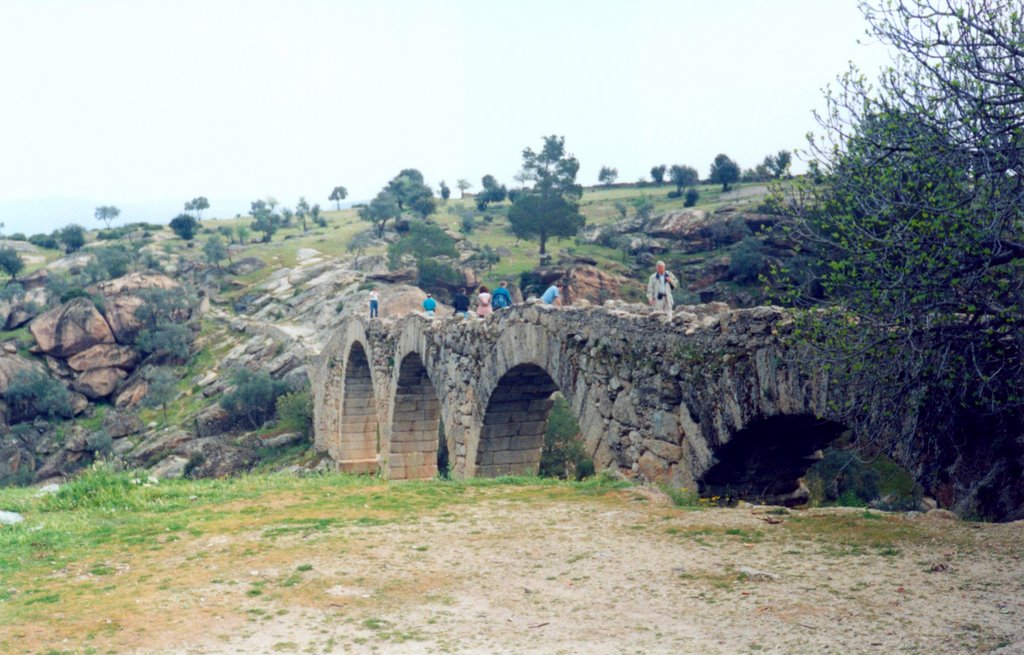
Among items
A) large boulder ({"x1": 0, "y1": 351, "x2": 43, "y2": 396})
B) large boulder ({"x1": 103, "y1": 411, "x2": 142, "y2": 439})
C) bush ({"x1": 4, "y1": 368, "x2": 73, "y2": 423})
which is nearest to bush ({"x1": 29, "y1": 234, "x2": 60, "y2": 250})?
large boulder ({"x1": 0, "y1": 351, "x2": 43, "y2": 396})

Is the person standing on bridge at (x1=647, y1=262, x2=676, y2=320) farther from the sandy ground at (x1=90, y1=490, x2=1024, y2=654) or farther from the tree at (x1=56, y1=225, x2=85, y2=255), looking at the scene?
the tree at (x1=56, y1=225, x2=85, y2=255)

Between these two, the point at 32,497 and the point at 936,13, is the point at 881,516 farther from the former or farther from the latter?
the point at 32,497

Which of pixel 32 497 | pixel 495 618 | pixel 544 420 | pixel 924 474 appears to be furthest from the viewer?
pixel 544 420

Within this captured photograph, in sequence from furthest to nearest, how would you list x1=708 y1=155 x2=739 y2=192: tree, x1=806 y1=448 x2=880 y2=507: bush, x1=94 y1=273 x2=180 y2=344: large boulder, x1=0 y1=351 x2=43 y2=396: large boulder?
x1=708 y1=155 x2=739 y2=192: tree < x1=94 y1=273 x2=180 y2=344: large boulder < x1=0 y1=351 x2=43 y2=396: large boulder < x1=806 y1=448 x2=880 y2=507: bush

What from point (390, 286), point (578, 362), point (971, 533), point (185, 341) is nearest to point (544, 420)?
point (578, 362)

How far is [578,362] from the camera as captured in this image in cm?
1306

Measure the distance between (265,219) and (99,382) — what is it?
34032 millimetres

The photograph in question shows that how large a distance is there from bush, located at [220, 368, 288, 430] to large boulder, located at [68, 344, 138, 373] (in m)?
9.77

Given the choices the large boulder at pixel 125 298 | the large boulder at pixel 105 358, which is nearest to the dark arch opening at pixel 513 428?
the large boulder at pixel 105 358

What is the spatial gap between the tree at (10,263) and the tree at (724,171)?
49.1 m

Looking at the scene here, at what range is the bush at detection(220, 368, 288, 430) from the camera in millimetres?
39375

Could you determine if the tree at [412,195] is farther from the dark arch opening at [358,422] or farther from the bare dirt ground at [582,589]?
the bare dirt ground at [582,589]

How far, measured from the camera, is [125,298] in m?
49.2

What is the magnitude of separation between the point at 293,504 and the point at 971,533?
26.1 feet
